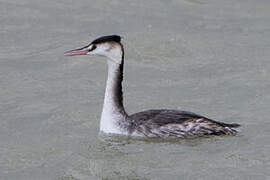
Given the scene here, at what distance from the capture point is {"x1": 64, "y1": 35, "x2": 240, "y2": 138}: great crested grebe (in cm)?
1199

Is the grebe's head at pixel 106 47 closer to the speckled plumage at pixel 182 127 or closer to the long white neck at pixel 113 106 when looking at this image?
the long white neck at pixel 113 106

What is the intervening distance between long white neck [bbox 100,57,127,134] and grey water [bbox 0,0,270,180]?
7.1 inches

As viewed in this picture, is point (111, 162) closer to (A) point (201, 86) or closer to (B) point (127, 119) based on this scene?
(B) point (127, 119)

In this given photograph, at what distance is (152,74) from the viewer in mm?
14922

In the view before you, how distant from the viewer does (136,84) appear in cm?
1439

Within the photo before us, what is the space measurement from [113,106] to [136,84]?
221 centimetres

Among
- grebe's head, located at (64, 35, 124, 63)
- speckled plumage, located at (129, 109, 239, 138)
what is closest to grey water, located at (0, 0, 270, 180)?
speckled plumage, located at (129, 109, 239, 138)

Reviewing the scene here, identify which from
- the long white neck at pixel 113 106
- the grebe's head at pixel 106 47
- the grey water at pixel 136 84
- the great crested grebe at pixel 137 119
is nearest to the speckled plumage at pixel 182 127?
the great crested grebe at pixel 137 119

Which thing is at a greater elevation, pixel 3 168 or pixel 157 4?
pixel 157 4

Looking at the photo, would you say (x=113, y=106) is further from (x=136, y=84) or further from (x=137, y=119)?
(x=136, y=84)

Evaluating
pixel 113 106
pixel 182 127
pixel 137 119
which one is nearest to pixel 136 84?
pixel 113 106

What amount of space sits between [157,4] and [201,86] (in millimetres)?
4604

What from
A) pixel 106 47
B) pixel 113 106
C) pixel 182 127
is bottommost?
pixel 182 127

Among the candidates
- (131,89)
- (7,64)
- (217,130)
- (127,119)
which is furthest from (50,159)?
(7,64)
